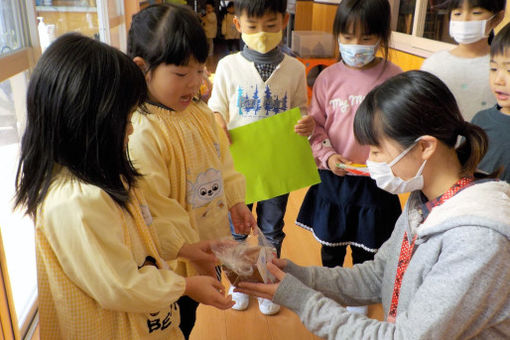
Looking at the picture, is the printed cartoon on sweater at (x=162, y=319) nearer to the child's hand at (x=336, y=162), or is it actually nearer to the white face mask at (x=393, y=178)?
the white face mask at (x=393, y=178)

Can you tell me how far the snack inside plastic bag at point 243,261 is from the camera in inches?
41.3

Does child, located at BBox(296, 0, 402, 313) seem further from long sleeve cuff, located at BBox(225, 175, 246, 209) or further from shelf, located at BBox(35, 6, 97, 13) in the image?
shelf, located at BBox(35, 6, 97, 13)

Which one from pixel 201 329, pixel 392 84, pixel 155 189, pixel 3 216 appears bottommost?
pixel 201 329

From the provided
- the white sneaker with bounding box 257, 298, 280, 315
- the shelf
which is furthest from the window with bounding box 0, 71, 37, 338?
the white sneaker with bounding box 257, 298, 280, 315

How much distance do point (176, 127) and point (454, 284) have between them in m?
0.72

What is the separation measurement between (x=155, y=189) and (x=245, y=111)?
0.68 meters

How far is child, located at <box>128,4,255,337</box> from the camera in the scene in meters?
1.00

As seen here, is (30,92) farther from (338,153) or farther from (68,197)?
(338,153)

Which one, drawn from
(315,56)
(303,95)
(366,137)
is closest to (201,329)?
(303,95)

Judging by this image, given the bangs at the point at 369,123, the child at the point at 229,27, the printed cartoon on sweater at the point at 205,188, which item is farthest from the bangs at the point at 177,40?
the child at the point at 229,27

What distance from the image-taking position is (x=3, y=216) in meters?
1.50

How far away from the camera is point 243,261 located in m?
1.07

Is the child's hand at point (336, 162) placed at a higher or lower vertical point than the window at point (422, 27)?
lower

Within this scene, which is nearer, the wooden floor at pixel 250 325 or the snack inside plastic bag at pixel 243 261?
the snack inside plastic bag at pixel 243 261
